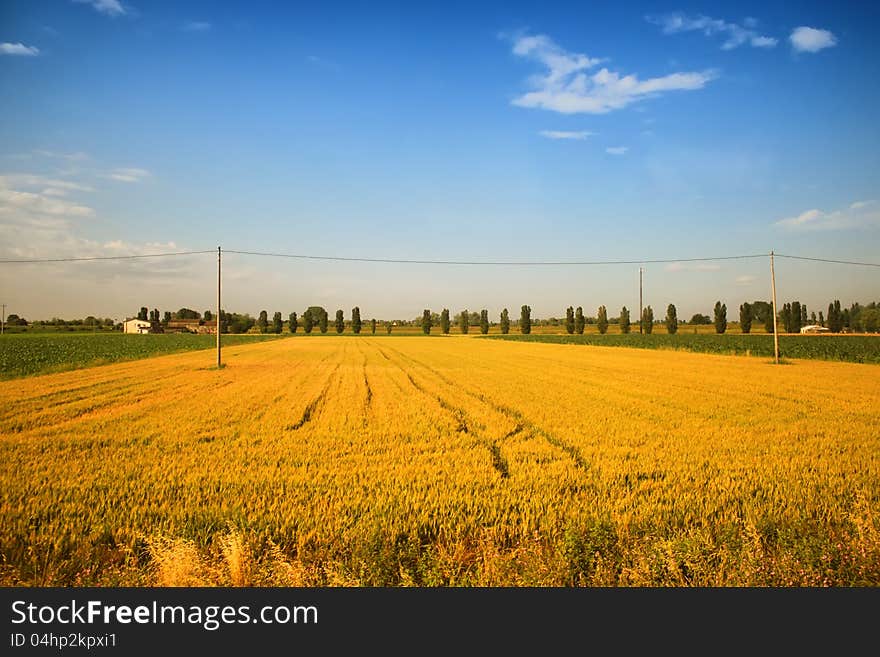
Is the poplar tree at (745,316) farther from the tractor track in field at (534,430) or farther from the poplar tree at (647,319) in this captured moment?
the tractor track in field at (534,430)

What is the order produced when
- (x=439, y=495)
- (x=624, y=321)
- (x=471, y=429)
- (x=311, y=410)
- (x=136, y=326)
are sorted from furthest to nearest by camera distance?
(x=136, y=326)
(x=624, y=321)
(x=311, y=410)
(x=471, y=429)
(x=439, y=495)

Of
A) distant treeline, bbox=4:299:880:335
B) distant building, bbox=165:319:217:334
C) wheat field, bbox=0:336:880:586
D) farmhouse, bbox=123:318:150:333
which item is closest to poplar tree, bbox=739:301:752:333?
distant treeline, bbox=4:299:880:335

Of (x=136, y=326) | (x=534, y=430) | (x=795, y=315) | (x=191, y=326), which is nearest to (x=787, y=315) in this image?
(x=795, y=315)

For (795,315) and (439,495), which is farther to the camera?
(795,315)

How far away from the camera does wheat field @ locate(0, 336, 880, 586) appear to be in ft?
16.5

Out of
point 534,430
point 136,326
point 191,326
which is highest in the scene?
point 136,326

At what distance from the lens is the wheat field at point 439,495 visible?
5.04 m

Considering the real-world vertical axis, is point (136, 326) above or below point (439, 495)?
above

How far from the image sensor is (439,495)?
7.06 metres

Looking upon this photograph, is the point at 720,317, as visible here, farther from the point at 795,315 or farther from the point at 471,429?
the point at 471,429

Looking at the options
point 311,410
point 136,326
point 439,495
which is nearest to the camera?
point 439,495

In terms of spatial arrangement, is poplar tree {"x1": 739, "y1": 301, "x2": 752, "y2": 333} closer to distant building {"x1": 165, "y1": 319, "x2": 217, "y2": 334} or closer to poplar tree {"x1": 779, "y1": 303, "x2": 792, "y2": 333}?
poplar tree {"x1": 779, "y1": 303, "x2": 792, "y2": 333}

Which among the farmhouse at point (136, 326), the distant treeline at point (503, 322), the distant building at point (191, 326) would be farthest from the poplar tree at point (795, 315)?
the farmhouse at point (136, 326)

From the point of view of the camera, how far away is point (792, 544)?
223 inches
